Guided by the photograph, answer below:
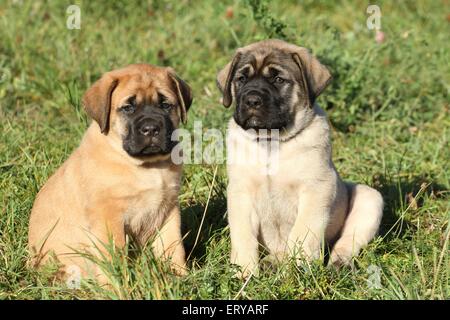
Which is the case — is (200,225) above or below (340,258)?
above

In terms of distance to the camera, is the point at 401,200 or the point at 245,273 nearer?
the point at 245,273

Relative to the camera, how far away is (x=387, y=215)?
662 centimetres

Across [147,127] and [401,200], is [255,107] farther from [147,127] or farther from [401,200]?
[401,200]

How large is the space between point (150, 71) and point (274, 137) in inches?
38.7

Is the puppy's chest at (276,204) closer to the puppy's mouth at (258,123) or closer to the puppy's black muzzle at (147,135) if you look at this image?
the puppy's mouth at (258,123)

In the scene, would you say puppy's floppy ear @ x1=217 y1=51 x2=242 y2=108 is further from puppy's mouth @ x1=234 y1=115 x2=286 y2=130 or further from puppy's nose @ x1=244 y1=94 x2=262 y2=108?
puppy's nose @ x1=244 y1=94 x2=262 y2=108

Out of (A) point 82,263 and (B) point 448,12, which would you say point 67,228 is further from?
(B) point 448,12

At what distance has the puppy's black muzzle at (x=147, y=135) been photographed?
538 cm

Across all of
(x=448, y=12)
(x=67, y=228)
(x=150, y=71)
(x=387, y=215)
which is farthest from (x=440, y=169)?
(x=448, y=12)

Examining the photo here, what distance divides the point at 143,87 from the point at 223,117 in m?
2.63

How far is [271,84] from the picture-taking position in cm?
559

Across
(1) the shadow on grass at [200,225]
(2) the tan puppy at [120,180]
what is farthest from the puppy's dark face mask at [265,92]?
(1) the shadow on grass at [200,225]

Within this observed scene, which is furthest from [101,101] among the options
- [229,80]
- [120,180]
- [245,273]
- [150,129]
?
[245,273]

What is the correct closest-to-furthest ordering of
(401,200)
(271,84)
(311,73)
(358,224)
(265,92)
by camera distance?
(265,92)
(271,84)
(311,73)
(358,224)
(401,200)
